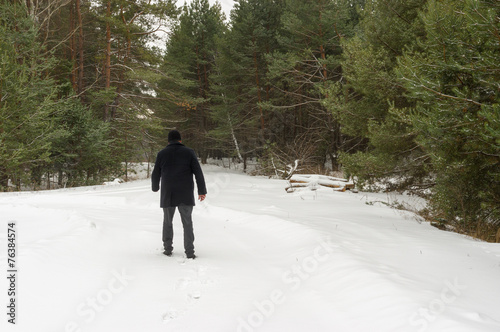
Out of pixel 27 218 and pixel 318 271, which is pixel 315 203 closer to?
pixel 318 271

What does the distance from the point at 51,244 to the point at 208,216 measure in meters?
4.55

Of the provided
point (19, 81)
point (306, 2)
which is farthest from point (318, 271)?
point (306, 2)

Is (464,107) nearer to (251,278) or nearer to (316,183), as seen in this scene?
(251,278)

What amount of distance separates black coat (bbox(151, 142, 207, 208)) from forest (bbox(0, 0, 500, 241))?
4483 mm

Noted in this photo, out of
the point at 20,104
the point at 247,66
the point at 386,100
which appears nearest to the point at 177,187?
the point at 386,100

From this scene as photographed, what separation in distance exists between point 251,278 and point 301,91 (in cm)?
2203

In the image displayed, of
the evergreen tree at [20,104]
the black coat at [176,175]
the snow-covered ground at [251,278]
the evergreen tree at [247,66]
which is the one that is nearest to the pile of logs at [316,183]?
the snow-covered ground at [251,278]

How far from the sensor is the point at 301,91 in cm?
2464

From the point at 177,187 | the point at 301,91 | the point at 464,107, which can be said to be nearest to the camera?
the point at 177,187

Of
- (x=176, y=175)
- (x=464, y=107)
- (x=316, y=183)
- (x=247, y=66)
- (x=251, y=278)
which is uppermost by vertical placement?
(x=247, y=66)

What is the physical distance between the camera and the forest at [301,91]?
6191mm

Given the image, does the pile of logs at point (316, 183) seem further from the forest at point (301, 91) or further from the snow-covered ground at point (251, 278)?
the snow-covered ground at point (251, 278)

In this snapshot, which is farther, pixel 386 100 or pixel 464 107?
pixel 386 100

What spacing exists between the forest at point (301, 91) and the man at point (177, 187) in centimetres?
453
